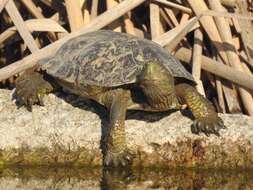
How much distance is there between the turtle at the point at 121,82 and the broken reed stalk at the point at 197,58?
1.46 feet

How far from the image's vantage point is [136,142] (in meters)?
6.46

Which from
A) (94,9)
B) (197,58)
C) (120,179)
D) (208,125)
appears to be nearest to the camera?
(120,179)

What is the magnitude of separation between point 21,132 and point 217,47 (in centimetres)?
196

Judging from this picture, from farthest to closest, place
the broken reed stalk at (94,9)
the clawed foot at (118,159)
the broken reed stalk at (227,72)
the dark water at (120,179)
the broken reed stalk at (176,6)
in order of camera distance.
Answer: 1. the broken reed stalk at (94,9)
2. the broken reed stalk at (176,6)
3. the broken reed stalk at (227,72)
4. the clawed foot at (118,159)
5. the dark water at (120,179)

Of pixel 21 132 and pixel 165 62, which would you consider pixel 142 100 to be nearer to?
pixel 165 62

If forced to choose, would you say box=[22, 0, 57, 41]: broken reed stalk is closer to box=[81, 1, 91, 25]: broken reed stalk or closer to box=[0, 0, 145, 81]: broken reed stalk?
box=[81, 1, 91, 25]: broken reed stalk

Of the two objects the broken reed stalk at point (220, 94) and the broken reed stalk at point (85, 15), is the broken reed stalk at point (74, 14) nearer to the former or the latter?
the broken reed stalk at point (85, 15)

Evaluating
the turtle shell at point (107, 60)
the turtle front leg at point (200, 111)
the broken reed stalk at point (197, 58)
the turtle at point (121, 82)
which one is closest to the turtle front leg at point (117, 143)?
the turtle at point (121, 82)

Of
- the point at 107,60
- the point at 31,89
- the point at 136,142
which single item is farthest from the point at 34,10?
the point at 136,142

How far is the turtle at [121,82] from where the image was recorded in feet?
20.8

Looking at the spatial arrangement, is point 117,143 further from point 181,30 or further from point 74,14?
point 74,14

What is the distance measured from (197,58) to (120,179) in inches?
64.7

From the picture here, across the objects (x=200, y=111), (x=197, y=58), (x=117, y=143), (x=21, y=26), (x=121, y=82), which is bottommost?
(x=117, y=143)

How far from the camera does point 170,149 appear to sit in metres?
6.42
